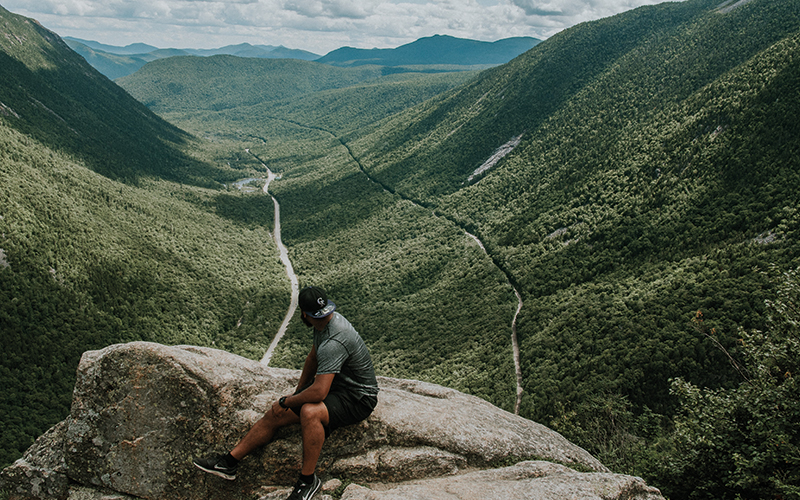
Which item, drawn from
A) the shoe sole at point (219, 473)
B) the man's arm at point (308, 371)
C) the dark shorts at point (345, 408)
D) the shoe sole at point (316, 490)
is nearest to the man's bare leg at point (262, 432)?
the dark shorts at point (345, 408)

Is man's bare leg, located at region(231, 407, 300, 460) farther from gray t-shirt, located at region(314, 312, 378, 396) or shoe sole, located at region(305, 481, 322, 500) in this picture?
shoe sole, located at region(305, 481, 322, 500)

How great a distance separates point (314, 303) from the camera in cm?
1038

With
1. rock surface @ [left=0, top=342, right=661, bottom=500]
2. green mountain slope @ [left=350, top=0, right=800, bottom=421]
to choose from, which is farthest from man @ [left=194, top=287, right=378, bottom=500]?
green mountain slope @ [left=350, top=0, right=800, bottom=421]

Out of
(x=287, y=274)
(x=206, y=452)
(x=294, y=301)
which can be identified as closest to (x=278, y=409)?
(x=206, y=452)

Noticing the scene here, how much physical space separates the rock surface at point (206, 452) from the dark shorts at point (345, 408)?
2.29 feet

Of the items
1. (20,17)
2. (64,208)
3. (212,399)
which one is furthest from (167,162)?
(212,399)

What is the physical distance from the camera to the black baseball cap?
404 inches

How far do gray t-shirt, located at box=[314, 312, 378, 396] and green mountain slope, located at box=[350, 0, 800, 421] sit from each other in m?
29.8

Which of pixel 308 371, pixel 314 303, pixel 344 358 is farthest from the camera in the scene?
pixel 308 371

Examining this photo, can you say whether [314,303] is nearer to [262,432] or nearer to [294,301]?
[262,432]

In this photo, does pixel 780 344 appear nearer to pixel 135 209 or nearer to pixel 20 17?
pixel 135 209

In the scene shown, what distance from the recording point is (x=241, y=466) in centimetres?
1095

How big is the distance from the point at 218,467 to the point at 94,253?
8150 cm

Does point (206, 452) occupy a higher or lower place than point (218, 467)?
lower
